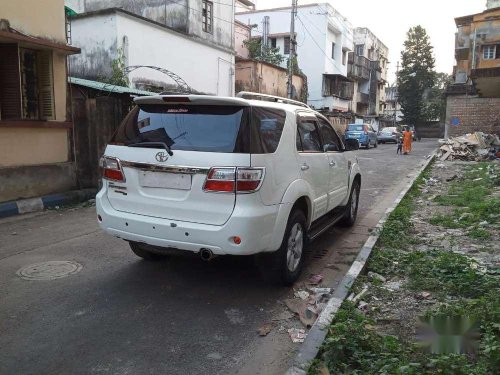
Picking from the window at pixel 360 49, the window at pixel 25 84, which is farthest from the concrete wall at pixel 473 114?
the window at pixel 25 84

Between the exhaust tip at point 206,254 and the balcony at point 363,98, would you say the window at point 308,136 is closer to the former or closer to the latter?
the exhaust tip at point 206,254

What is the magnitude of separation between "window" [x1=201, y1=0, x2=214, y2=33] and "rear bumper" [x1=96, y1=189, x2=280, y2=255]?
1792 centimetres

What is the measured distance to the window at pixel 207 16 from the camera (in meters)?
20.2

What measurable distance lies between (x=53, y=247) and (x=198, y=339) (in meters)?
3.32

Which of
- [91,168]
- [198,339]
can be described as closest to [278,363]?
[198,339]

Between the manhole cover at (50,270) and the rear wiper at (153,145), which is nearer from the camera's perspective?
the rear wiper at (153,145)

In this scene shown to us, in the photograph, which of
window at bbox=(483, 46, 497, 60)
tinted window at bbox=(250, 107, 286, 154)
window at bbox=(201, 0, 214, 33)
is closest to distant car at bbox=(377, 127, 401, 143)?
window at bbox=(483, 46, 497, 60)

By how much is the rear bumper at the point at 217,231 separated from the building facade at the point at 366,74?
146 ft

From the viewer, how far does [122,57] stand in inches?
609

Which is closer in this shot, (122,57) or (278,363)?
(278,363)

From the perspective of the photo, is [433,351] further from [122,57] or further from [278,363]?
[122,57]

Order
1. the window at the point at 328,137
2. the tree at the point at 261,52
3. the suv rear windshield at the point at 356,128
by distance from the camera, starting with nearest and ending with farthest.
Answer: the window at the point at 328,137, the suv rear windshield at the point at 356,128, the tree at the point at 261,52

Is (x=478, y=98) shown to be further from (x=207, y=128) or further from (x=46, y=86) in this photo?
(x=207, y=128)

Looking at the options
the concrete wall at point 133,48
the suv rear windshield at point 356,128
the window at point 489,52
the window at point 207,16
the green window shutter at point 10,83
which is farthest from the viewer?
the window at point 489,52
